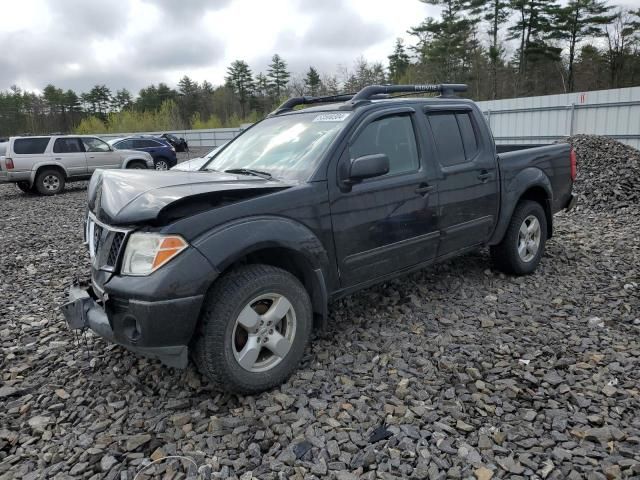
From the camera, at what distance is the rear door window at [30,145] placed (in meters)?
14.4

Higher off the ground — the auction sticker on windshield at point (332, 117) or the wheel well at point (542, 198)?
the auction sticker on windshield at point (332, 117)

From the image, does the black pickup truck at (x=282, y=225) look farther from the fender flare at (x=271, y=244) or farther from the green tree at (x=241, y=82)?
the green tree at (x=241, y=82)

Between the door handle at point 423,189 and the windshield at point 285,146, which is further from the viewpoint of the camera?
the door handle at point 423,189

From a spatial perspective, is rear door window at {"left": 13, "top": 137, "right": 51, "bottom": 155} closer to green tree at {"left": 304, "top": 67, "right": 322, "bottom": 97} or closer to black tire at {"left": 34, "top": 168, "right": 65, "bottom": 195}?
black tire at {"left": 34, "top": 168, "right": 65, "bottom": 195}

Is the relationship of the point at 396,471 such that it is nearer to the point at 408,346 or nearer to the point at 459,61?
the point at 408,346

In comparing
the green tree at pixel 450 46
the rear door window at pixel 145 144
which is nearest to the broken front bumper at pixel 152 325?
the rear door window at pixel 145 144

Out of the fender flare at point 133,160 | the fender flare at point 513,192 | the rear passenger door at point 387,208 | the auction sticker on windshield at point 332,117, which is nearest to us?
the rear passenger door at point 387,208

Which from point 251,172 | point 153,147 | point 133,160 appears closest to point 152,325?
point 251,172

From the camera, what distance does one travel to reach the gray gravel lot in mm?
2521

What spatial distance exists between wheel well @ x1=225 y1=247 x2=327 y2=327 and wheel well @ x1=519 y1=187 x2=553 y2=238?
2.89 metres

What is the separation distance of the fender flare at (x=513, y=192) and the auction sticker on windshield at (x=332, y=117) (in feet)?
6.45

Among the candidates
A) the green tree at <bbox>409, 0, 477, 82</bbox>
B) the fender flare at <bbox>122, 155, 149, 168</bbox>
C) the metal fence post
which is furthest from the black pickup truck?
the green tree at <bbox>409, 0, 477, 82</bbox>

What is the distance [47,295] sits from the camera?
205 inches

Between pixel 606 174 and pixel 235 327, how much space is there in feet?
29.4
